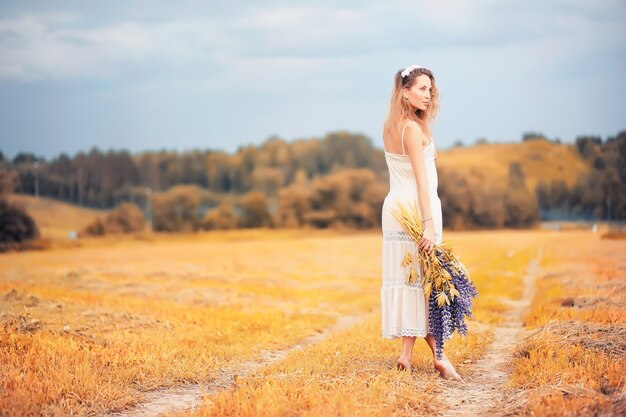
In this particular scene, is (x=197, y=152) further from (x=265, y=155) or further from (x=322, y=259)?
(x=322, y=259)

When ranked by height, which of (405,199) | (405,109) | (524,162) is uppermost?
(524,162)

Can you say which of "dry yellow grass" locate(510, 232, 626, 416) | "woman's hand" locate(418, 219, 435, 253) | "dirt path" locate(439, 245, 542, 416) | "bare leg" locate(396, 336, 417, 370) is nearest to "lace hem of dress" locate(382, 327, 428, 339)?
"bare leg" locate(396, 336, 417, 370)

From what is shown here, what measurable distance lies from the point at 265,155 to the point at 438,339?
294ft

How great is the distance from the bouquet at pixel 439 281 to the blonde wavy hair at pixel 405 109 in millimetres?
761

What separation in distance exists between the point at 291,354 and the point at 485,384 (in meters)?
2.80

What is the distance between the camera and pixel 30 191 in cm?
5681

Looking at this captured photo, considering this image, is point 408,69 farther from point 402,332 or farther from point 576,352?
point 576,352

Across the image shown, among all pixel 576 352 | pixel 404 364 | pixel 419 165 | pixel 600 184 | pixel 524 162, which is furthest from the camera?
pixel 524 162

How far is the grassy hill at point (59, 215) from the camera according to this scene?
56.8m

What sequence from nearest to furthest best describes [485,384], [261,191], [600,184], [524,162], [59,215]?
[485,384]
[600,184]
[59,215]
[524,162]
[261,191]

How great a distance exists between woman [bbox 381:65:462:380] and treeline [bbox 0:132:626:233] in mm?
39404

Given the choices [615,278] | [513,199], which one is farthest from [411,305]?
[513,199]

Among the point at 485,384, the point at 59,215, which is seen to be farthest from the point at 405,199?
the point at 59,215

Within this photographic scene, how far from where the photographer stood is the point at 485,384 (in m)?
7.64
